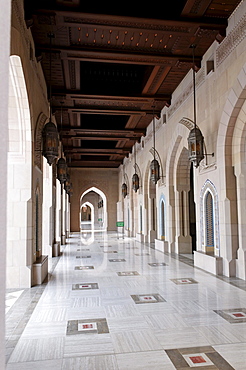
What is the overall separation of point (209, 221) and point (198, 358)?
411 centimetres

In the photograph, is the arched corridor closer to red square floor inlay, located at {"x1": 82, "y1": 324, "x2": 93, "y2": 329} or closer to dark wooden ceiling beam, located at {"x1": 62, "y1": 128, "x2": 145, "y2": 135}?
red square floor inlay, located at {"x1": 82, "y1": 324, "x2": 93, "y2": 329}

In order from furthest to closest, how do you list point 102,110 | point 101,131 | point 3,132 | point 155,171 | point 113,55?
point 101,131 → point 102,110 → point 155,171 → point 113,55 → point 3,132

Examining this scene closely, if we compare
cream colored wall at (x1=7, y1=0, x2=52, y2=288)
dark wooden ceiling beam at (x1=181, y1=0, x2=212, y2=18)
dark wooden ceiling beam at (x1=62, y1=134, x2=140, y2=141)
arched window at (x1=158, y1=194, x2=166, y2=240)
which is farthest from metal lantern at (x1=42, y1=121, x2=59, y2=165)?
dark wooden ceiling beam at (x1=62, y1=134, x2=140, y2=141)

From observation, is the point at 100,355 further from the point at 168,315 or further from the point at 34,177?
the point at 34,177

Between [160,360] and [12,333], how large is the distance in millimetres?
1451

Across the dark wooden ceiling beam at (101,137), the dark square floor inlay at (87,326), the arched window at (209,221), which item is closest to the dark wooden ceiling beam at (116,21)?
the arched window at (209,221)

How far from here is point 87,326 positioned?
319 cm

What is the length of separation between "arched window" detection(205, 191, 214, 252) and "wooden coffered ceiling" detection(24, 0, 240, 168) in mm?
2808

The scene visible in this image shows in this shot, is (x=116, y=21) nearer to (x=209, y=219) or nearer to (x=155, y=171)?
(x=209, y=219)

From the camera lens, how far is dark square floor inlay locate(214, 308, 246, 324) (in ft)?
10.9

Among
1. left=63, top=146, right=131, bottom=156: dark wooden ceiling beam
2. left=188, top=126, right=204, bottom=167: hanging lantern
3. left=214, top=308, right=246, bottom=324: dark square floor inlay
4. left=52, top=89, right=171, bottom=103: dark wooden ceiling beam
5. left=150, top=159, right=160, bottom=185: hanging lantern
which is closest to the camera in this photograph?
left=214, top=308, right=246, bottom=324: dark square floor inlay

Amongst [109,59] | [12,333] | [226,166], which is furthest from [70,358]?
[109,59]

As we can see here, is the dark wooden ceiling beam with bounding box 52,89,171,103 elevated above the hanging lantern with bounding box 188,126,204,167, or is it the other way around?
the dark wooden ceiling beam with bounding box 52,89,171,103

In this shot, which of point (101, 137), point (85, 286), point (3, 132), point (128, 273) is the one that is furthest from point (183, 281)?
point (101, 137)
